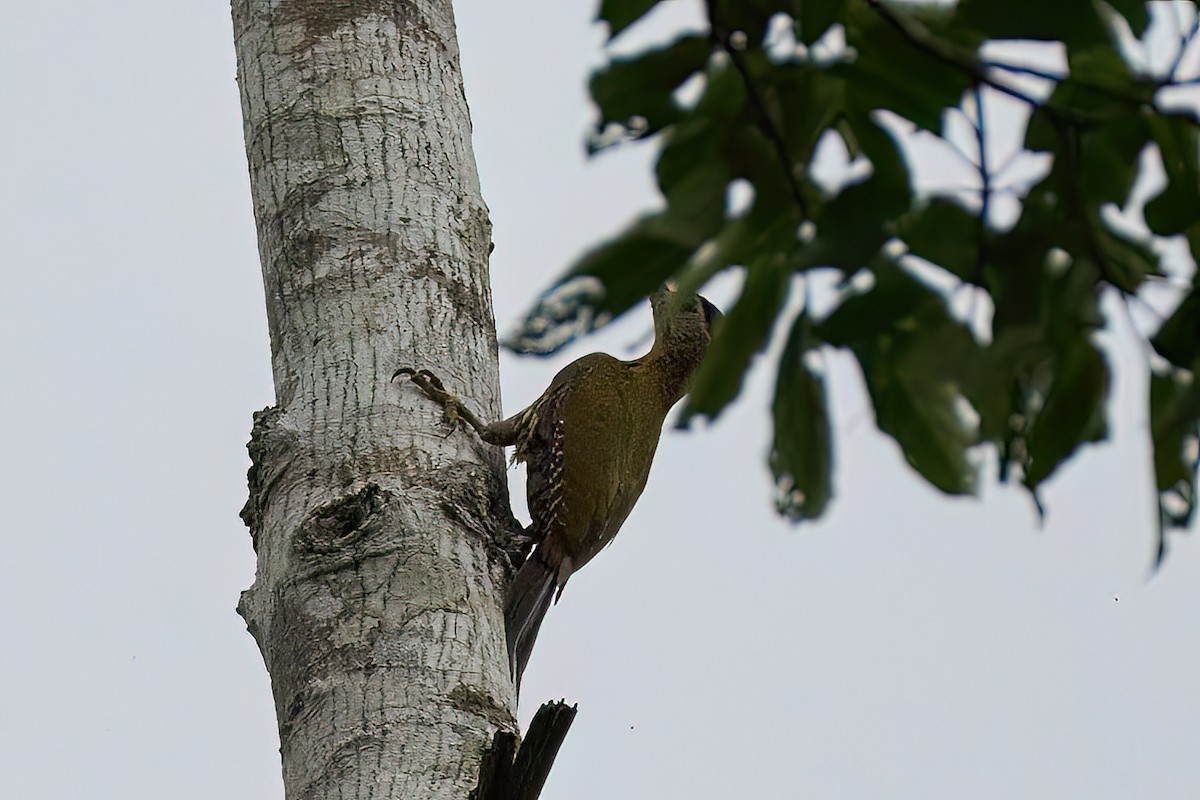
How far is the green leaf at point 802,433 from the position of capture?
90 centimetres

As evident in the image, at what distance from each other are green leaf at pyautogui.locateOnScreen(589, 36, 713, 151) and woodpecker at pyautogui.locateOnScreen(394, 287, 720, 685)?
1.70 meters

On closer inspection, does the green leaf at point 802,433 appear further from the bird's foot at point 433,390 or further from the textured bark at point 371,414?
the bird's foot at point 433,390

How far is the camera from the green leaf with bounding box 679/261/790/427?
879mm

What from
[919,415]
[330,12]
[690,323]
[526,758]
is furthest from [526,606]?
[919,415]

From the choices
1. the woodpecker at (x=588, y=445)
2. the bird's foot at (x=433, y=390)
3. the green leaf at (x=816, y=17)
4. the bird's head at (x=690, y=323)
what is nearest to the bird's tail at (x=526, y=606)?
the woodpecker at (x=588, y=445)

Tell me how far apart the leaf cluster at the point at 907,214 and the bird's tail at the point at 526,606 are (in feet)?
5.49

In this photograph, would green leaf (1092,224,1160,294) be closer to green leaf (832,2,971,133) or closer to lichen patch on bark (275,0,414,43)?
green leaf (832,2,971,133)

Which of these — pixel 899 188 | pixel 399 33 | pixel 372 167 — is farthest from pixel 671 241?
pixel 399 33

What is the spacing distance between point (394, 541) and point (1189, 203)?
1551 mm

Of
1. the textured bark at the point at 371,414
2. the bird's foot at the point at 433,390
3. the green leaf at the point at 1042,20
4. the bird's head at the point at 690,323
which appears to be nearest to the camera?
the green leaf at the point at 1042,20

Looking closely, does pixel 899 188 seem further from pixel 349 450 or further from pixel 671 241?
pixel 349 450

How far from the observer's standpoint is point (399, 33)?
2895 millimetres

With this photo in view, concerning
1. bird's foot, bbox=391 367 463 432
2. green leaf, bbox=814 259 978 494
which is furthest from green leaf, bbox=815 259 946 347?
bird's foot, bbox=391 367 463 432

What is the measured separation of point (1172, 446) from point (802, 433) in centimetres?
20
